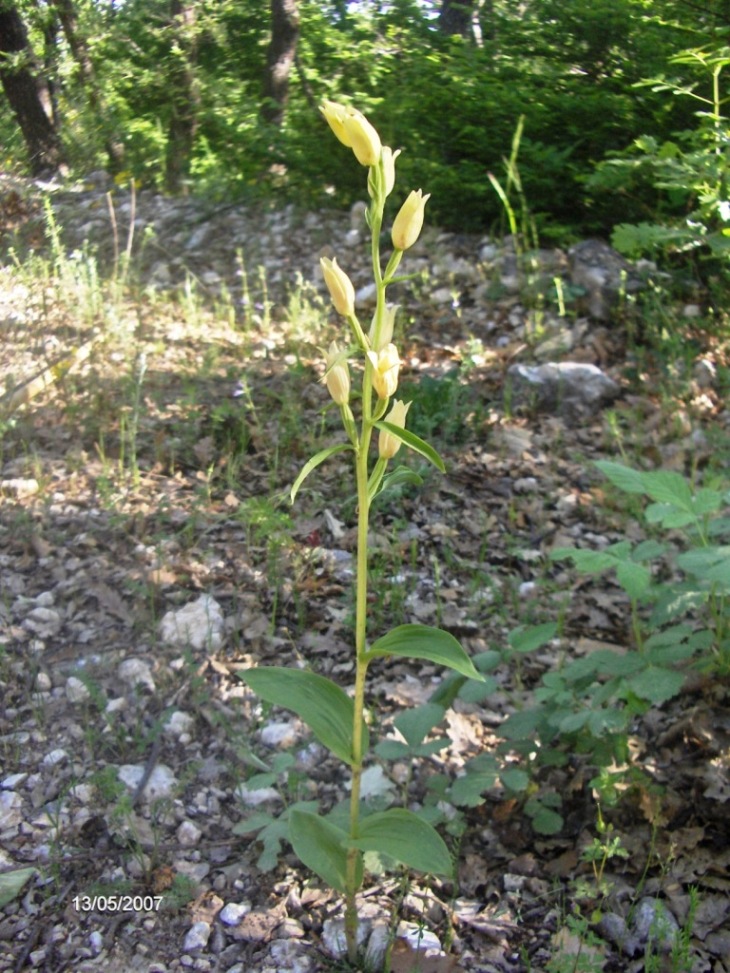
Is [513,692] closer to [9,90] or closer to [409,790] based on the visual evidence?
[409,790]

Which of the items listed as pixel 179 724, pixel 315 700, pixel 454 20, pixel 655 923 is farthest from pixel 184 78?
pixel 655 923

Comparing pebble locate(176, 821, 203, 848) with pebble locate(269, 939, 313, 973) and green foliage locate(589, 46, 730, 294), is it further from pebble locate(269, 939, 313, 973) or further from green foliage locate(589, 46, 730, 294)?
green foliage locate(589, 46, 730, 294)

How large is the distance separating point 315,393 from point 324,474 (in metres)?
0.56

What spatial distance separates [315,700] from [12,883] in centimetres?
86

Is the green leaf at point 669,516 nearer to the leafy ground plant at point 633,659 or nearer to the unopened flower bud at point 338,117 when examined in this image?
the leafy ground plant at point 633,659

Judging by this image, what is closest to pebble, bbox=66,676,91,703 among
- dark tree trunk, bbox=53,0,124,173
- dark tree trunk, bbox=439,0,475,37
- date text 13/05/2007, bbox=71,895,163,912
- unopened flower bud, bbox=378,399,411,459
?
date text 13/05/2007, bbox=71,895,163,912

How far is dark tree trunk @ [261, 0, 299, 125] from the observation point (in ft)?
21.0

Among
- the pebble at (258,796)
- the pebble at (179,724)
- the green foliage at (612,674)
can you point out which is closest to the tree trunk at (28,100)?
the pebble at (179,724)

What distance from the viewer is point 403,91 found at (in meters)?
5.64

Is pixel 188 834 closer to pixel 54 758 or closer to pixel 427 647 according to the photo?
pixel 54 758

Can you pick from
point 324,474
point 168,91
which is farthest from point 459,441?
point 168,91

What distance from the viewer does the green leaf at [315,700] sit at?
1754 millimetres

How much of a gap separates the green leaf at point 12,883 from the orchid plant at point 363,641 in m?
0.68

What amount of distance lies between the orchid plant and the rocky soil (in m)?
0.25
